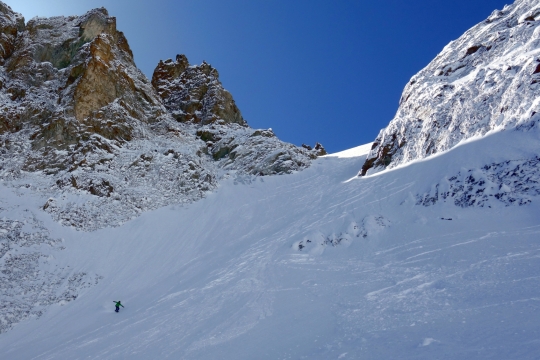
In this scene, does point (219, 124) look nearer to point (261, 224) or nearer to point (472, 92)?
point (261, 224)

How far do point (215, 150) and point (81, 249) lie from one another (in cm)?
2193

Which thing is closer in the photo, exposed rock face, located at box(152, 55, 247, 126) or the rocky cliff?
the rocky cliff

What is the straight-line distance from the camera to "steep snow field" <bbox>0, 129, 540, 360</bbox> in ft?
35.8

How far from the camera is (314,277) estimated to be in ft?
59.5

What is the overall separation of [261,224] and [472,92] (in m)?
18.6

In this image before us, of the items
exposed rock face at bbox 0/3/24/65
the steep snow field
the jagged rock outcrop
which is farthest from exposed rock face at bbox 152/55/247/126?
the steep snow field

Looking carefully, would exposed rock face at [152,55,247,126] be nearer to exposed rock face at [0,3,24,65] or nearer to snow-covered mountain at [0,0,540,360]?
snow-covered mountain at [0,0,540,360]

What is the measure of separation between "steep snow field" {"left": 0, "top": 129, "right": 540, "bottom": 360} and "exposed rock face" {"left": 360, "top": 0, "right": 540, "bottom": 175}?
2.12 m

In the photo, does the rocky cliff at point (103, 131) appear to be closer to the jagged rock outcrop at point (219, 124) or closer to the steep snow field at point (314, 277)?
the jagged rock outcrop at point (219, 124)

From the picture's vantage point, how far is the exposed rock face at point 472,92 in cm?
2439

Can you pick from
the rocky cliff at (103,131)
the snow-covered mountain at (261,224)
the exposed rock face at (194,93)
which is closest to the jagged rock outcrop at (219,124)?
the exposed rock face at (194,93)

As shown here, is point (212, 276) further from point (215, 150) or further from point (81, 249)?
point (215, 150)

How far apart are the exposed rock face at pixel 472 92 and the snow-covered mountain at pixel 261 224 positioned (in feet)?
0.64

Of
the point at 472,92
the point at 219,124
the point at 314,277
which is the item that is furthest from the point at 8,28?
the point at 472,92
